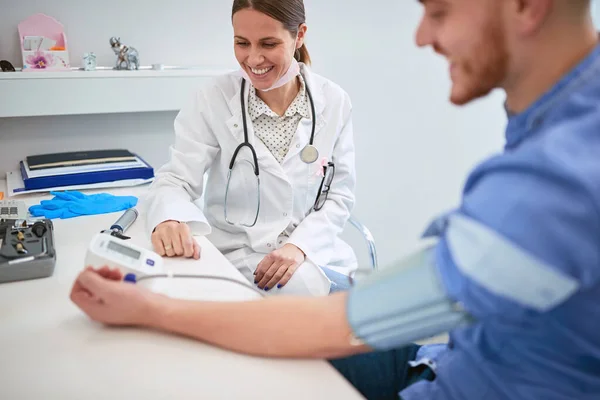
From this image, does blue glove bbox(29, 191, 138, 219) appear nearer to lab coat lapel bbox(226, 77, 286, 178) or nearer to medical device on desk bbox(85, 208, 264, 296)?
lab coat lapel bbox(226, 77, 286, 178)

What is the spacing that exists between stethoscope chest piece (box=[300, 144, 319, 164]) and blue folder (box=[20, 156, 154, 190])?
0.59 metres

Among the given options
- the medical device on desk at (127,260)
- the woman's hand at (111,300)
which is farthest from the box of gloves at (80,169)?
the woman's hand at (111,300)

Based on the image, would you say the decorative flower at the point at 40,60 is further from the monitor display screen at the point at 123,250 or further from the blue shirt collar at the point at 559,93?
the blue shirt collar at the point at 559,93

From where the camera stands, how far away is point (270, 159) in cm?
159

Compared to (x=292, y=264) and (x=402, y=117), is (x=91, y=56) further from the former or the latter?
(x=402, y=117)

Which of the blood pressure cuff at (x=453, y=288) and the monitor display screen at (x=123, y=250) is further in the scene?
the monitor display screen at (x=123, y=250)

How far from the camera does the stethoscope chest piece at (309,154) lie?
1.62 metres

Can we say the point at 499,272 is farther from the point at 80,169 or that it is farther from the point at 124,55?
the point at 124,55

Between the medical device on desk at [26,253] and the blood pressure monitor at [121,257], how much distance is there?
15cm

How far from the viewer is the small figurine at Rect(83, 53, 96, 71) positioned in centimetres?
198

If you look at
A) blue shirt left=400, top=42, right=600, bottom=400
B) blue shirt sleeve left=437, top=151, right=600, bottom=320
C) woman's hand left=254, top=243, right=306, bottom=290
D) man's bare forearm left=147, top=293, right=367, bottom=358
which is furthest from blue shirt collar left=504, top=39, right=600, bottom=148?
woman's hand left=254, top=243, right=306, bottom=290

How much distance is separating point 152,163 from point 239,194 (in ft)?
2.55

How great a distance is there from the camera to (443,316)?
2.15ft

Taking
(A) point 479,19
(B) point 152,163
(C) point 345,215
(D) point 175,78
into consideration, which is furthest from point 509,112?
(B) point 152,163
